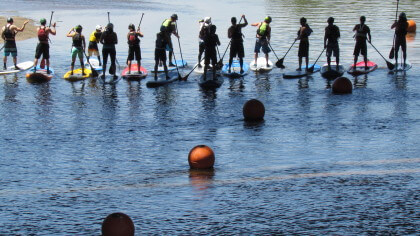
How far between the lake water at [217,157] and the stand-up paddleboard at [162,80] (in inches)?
14.3

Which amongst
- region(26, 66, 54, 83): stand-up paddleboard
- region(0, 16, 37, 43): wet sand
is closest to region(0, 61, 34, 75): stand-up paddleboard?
region(26, 66, 54, 83): stand-up paddleboard

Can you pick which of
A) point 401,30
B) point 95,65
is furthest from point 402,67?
point 95,65

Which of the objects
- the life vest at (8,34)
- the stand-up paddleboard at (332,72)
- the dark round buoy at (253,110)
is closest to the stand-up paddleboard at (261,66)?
the stand-up paddleboard at (332,72)

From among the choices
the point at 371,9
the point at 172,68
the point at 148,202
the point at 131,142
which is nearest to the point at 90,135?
the point at 131,142

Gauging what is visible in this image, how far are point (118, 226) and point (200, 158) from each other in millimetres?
3764

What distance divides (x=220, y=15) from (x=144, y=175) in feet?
125

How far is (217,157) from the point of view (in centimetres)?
1407

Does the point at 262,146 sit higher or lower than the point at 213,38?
lower

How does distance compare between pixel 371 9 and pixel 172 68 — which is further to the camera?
pixel 371 9

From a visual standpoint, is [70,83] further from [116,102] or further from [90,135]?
[90,135]

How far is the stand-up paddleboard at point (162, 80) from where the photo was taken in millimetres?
22781

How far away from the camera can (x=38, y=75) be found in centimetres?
2367

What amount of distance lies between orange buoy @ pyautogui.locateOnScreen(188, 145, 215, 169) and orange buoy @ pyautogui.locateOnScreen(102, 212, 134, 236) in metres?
3.59

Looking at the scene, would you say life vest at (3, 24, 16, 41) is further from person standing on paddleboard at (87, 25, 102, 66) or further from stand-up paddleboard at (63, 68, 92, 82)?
person standing on paddleboard at (87, 25, 102, 66)
